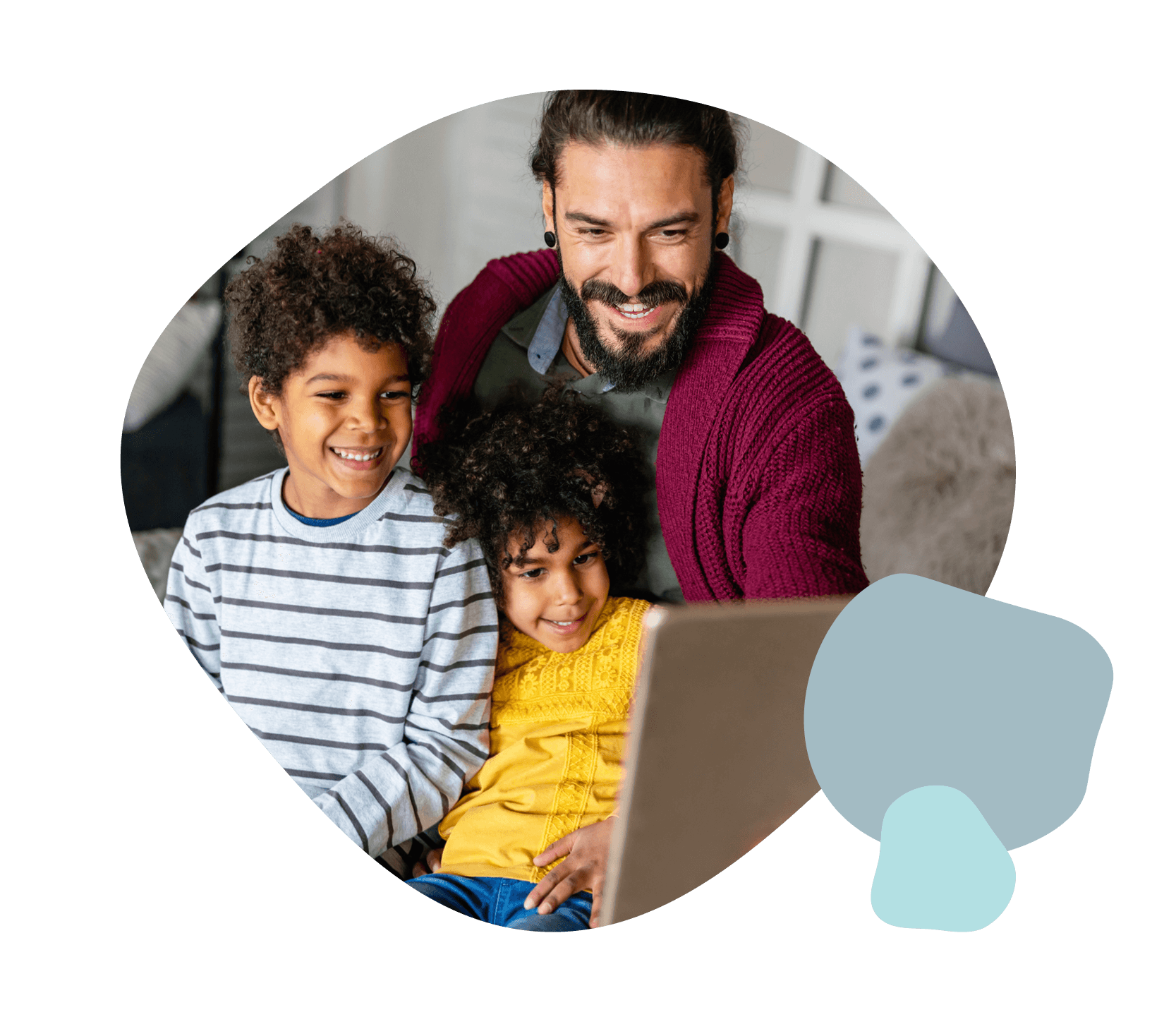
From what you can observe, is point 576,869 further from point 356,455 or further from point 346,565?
point 356,455

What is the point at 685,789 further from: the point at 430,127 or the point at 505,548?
the point at 430,127

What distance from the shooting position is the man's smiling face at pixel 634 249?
1286 mm

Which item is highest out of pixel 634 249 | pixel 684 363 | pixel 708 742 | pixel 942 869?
pixel 634 249

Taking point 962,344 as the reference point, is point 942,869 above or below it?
below

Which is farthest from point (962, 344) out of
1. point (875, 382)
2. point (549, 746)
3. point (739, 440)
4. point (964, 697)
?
point (549, 746)

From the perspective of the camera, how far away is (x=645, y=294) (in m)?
1.33

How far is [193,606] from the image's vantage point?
143cm

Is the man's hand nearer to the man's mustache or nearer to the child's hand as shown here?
the child's hand

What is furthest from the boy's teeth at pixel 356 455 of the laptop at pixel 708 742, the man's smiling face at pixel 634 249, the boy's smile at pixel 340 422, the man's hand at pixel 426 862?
the man's hand at pixel 426 862

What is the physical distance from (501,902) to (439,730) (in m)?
0.22

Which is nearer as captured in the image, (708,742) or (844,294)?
(708,742)

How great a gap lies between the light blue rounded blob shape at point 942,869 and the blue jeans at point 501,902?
346 millimetres

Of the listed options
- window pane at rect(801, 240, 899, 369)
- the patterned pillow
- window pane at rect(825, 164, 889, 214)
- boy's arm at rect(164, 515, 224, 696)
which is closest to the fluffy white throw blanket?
the patterned pillow

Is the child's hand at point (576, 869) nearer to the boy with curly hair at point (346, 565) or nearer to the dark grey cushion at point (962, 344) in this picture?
the boy with curly hair at point (346, 565)
